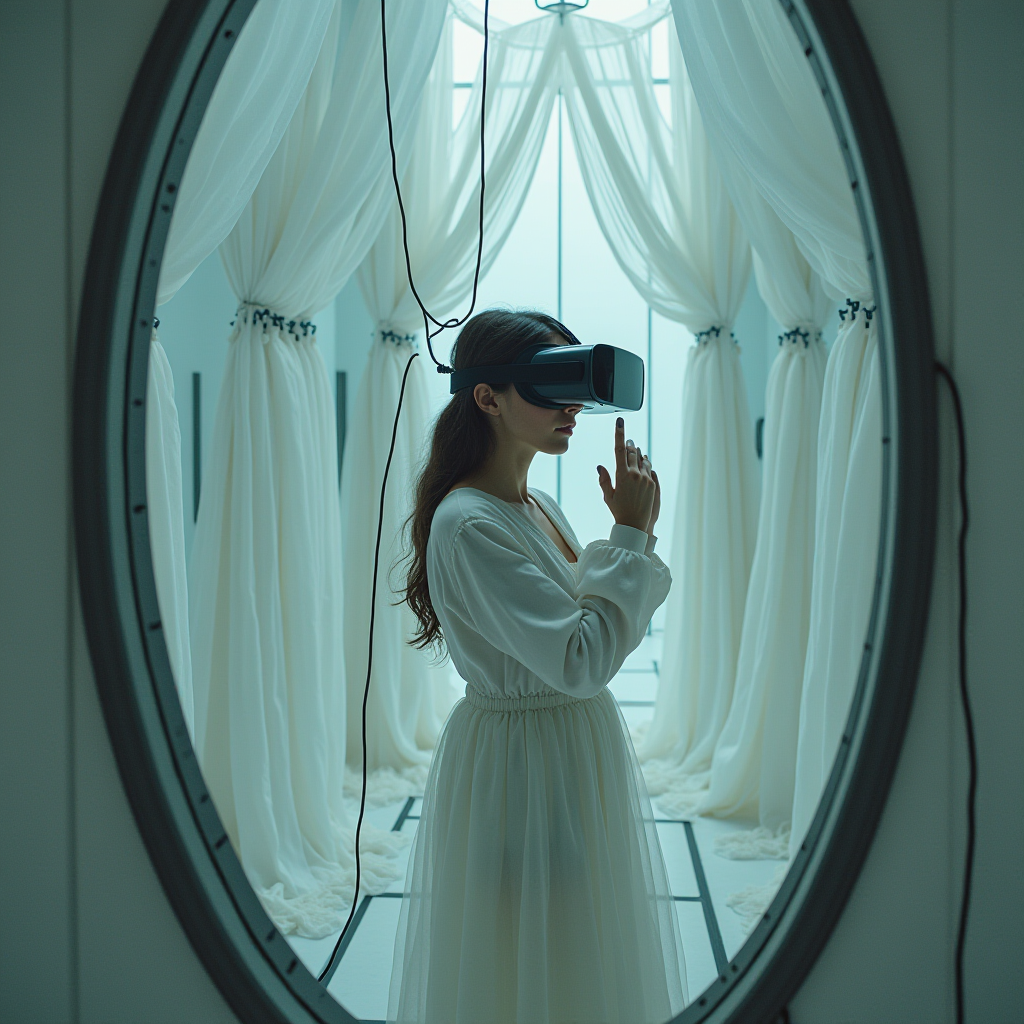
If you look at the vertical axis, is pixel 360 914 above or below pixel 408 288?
below

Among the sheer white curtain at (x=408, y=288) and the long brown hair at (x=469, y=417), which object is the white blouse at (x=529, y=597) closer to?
the long brown hair at (x=469, y=417)

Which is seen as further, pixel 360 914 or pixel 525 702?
pixel 360 914

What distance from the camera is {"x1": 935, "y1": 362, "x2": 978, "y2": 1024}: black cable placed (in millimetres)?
766

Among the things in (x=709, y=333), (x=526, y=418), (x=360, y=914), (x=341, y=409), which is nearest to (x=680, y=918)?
(x=360, y=914)

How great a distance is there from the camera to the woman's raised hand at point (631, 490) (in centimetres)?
114

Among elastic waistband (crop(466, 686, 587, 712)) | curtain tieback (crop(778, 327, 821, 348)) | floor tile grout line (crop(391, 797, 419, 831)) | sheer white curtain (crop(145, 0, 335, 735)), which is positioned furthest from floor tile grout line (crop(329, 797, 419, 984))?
curtain tieback (crop(778, 327, 821, 348))

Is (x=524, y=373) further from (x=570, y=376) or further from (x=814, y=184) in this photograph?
(x=814, y=184)

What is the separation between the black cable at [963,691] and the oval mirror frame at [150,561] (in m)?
0.03

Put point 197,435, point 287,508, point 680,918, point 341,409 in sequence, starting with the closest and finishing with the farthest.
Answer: point 680,918, point 287,508, point 197,435, point 341,409

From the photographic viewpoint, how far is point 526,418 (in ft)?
3.82

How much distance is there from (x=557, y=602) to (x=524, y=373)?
0.32 meters

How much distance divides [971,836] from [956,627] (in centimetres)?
20

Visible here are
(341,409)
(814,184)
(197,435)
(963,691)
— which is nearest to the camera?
(963,691)

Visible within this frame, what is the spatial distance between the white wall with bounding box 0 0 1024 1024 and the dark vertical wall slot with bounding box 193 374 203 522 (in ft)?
6.33
